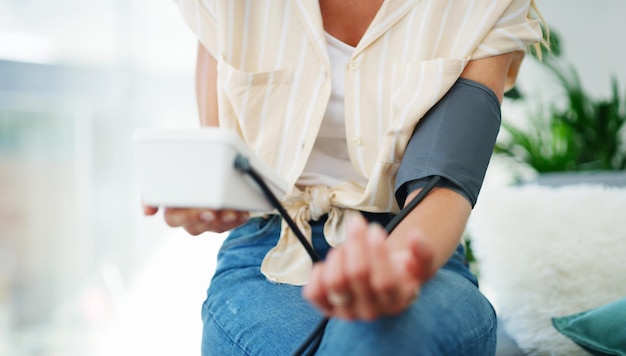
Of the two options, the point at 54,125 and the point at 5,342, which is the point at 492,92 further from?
the point at 5,342

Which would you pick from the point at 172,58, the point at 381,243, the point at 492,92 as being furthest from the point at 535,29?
the point at 172,58

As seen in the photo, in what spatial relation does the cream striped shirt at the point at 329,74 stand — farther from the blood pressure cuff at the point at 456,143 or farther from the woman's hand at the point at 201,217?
the woman's hand at the point at 201,217

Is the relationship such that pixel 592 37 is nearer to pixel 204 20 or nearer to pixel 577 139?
pixel 577 139

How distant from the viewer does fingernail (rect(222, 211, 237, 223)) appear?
517 mm

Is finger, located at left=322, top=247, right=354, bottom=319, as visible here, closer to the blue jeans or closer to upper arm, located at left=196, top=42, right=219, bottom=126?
the blue jeans

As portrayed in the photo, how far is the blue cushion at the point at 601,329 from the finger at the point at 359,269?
0.63m

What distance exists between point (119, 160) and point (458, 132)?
1.48 metres

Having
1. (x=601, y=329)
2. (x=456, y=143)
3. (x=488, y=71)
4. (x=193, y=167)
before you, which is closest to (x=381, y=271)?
(x=193, y=167)

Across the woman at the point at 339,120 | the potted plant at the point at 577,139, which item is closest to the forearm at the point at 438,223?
the woman at the point at 339,120

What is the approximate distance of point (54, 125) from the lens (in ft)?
5.91

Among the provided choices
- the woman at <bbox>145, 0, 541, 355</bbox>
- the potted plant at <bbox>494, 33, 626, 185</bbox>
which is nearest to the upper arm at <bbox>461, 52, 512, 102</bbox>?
the woman at <bbox>145, 0, 541, 355</bbox>

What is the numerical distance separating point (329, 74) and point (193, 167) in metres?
0.34

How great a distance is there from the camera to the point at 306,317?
66 centimetres

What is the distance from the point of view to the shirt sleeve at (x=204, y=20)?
78 cm
